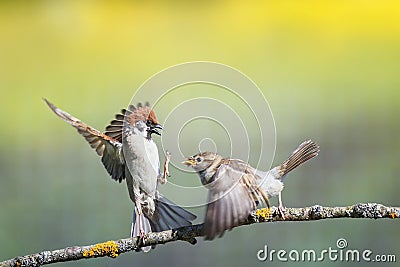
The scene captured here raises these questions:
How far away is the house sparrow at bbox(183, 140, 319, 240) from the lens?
1.09 metres

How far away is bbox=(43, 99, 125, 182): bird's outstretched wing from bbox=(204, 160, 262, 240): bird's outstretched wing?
27 cm

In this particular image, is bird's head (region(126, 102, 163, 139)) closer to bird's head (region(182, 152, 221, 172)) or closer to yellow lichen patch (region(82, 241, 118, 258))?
bird's head (region(182, 152, 221, 172))

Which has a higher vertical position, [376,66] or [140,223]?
[376,66]

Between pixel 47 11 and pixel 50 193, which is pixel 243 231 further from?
pixel 47 11

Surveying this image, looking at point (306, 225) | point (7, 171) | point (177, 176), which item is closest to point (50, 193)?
point (7, 171)

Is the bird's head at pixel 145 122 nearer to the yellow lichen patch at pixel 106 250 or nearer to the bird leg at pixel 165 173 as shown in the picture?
the bird leg at pixel 165 173

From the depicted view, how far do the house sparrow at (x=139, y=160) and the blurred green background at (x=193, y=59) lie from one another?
27cm

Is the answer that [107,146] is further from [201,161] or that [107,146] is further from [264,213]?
[264,213]

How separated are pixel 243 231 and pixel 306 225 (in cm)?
16

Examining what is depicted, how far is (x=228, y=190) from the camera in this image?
1.12m

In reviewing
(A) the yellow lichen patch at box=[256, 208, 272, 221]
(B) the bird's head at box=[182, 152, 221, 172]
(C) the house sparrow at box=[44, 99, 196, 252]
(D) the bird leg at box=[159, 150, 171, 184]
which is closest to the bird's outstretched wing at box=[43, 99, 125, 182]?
(C) the house sparrow at box=[44, 99, 196, 252]

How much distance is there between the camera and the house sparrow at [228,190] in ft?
3.57

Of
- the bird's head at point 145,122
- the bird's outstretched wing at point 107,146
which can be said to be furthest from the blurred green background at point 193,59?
the bird's head at point 145,122

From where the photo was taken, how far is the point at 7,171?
1.74 metres
